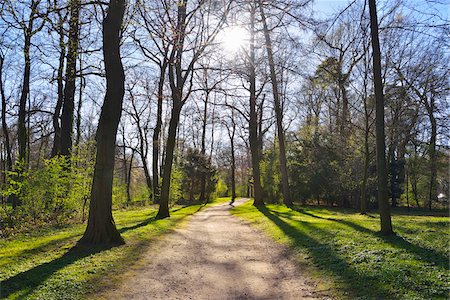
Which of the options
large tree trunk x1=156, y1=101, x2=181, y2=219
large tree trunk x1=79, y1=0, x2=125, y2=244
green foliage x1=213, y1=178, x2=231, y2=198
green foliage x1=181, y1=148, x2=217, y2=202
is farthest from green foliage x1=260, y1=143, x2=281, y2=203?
large tree trunk x1=79, y1=0, x2=125, y2=244

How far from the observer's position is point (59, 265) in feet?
20.9

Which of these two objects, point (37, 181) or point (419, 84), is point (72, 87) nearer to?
point (37, 181)

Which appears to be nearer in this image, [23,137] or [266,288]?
[266,288]

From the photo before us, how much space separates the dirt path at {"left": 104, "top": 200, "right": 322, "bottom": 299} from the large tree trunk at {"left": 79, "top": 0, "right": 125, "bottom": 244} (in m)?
1.36

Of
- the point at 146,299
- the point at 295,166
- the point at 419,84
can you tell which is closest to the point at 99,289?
the point at 146,299

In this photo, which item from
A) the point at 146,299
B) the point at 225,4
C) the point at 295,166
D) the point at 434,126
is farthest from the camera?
the point at 295,166

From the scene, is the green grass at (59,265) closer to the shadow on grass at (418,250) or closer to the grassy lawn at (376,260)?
the grassy lawn at (376,260)

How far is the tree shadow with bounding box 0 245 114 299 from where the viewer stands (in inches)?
199

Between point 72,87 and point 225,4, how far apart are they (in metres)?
10.5

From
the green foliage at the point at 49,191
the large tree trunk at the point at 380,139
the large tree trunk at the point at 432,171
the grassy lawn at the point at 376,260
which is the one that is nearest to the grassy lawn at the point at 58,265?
the green foliage at the point at 49,191

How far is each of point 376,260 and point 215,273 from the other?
2.92 meters

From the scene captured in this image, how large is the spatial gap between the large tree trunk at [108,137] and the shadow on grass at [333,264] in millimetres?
4528

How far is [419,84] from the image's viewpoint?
2039 centimetres

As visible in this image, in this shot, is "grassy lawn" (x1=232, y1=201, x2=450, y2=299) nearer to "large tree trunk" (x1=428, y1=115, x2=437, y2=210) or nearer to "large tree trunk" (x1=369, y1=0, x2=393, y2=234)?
"large tree trunk" (x1=369, y1=0, x2=393, y2=234)
